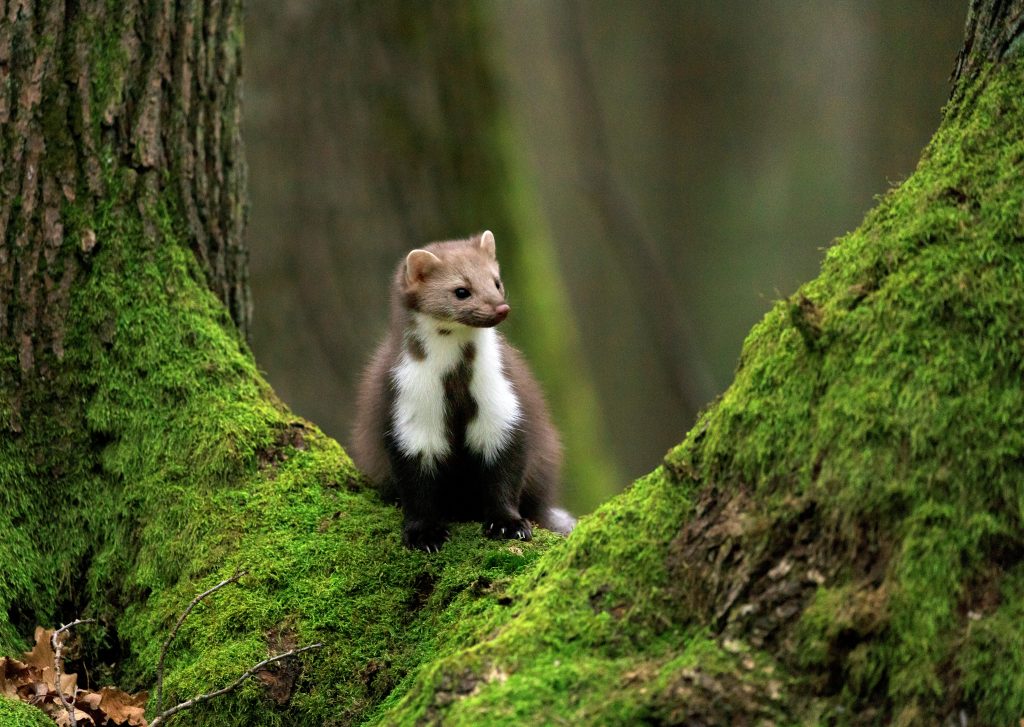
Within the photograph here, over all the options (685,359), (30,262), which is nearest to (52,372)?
(30,262)

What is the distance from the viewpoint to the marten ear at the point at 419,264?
556cm

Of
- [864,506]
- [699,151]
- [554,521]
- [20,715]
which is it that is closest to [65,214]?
[20,715]

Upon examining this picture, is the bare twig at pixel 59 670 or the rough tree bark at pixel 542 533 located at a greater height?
the rough tree bark at pixel 542 533

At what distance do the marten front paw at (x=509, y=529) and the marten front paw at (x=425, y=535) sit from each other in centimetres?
19

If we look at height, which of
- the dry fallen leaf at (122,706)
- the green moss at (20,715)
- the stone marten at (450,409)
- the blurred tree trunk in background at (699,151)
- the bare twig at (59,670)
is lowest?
the dry fallen leaf at (122,706)

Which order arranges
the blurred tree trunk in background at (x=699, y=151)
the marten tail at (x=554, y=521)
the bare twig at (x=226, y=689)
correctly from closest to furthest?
the bare twig at (x=226, y=689)
the marten tail at (x=554, y=521)
the blurred tree trunk in background at (x=699, y=151)

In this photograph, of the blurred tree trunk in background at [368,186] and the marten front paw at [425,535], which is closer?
the marten front paw at [425,535]

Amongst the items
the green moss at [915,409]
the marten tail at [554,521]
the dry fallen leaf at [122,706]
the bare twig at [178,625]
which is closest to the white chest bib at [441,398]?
the marten tail at [554,521]

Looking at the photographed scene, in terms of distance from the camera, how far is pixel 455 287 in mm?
5438

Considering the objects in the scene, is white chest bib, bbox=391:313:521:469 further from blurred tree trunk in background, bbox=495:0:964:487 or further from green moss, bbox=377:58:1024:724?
blurred tree trunk in background, bbox=495:0:964:487

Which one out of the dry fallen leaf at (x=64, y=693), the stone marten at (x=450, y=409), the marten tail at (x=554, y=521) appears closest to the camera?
the dry fallen leaf at (x=64, y=693)

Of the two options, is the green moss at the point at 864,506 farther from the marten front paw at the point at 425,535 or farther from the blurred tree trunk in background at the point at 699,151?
the blurred tree trunk in background at the point at 699,151

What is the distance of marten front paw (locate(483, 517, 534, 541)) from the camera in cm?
511

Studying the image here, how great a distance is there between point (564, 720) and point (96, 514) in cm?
290
